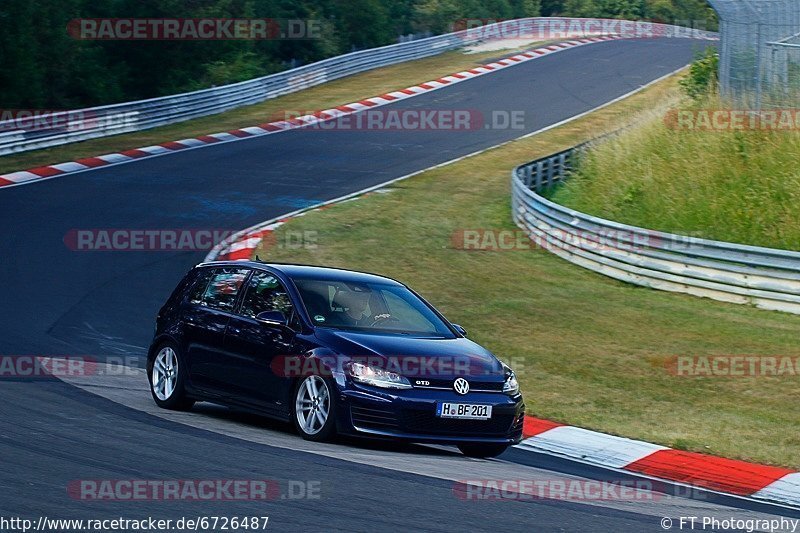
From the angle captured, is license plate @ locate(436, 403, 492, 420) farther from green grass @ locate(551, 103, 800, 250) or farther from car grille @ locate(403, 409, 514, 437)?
green grass @ locate(551, 103, 800, 250)

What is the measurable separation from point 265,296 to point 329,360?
1.30m

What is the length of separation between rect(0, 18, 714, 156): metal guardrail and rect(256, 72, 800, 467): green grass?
8.70 metres

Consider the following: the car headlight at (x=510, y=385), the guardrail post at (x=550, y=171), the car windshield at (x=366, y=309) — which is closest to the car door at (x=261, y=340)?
the car windshield at (x=366, y=309)

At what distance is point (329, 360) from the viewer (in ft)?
30.5

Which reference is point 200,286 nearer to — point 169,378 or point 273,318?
point 169,378

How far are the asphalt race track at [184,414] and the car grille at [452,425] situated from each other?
0.25m

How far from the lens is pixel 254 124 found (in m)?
35.0

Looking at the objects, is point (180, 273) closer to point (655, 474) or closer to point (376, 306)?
point (376, 306)

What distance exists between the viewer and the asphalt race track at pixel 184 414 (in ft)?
23.0

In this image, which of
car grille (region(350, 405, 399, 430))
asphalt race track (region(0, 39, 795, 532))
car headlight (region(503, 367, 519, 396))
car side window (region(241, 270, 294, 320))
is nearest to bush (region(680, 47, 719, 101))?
asphalt race track (region(0, 39, 795, 532))

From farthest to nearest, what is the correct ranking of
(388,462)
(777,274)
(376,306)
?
(777,274) → (376,306) → (388,462)

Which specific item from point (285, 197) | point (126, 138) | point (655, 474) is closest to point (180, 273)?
point (285, 197)

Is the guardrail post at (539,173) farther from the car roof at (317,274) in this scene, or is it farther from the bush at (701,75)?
the car roof at (317,274)

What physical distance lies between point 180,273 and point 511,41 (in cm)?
3760
